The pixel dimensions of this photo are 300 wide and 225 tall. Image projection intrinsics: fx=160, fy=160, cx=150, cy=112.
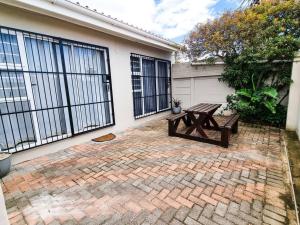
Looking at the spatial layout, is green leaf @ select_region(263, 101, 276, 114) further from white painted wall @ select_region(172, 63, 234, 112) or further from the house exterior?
the house exterior

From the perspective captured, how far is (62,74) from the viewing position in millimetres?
3650

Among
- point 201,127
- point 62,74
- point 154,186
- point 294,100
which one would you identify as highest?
point 62,74

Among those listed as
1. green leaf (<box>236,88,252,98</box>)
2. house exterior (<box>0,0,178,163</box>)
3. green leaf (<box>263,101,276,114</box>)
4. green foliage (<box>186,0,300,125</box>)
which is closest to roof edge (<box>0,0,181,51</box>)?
house exterior (<box>0,0,178,163</box>)

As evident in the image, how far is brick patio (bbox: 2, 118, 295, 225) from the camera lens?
1.75 meters

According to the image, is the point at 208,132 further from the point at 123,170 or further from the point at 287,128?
the point at 123,170

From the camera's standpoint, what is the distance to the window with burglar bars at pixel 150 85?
571 cm

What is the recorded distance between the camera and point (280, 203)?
6.12ft

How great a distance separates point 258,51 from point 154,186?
5086 mm

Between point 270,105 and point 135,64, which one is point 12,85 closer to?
→ point 135,64

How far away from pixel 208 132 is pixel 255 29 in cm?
359

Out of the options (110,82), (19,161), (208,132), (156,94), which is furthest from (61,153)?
(156,94)

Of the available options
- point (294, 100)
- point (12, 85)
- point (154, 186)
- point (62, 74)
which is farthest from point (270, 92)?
point (12, 85)

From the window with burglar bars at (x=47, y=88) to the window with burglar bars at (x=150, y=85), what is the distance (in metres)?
1.34

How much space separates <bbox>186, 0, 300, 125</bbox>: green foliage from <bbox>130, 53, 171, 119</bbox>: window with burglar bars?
201 cm
